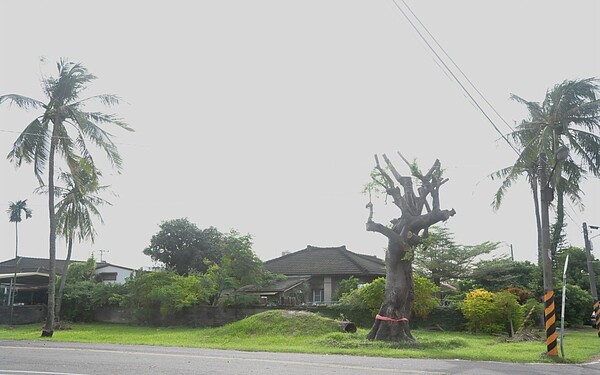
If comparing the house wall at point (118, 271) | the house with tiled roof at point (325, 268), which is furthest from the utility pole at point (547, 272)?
the house wall at point (118, 271)

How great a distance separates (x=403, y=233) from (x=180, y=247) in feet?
99.0

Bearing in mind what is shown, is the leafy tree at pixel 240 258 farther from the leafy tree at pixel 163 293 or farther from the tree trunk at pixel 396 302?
the tree trunk at pixel 396 302

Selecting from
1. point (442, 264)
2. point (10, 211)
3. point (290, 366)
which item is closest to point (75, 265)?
point (10, 211)

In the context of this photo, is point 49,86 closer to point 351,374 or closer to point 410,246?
point 410,246

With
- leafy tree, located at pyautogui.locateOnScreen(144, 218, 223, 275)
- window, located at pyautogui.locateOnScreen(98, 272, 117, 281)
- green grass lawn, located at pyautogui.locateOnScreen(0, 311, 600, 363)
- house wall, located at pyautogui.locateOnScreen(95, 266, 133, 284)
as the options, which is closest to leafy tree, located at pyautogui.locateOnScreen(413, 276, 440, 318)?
green grass lawn, located at pyautogui.locateOnScreen(0, 311, 600, 363)

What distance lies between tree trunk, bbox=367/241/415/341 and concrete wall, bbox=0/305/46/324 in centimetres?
2354

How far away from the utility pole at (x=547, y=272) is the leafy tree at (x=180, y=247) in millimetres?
32777

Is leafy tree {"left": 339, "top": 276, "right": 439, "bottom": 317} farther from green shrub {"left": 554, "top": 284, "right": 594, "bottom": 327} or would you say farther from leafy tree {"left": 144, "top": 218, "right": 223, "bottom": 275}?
leafy tree {"left": 144, "top": 218, "right": 223, "bottom": 275}

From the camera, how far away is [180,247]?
46.6 metres

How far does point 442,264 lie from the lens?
3666 cm

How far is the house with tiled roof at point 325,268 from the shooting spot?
129 ft

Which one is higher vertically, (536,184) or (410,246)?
(536,184)

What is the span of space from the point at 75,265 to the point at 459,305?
2783cm

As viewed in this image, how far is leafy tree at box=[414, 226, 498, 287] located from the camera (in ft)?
120
